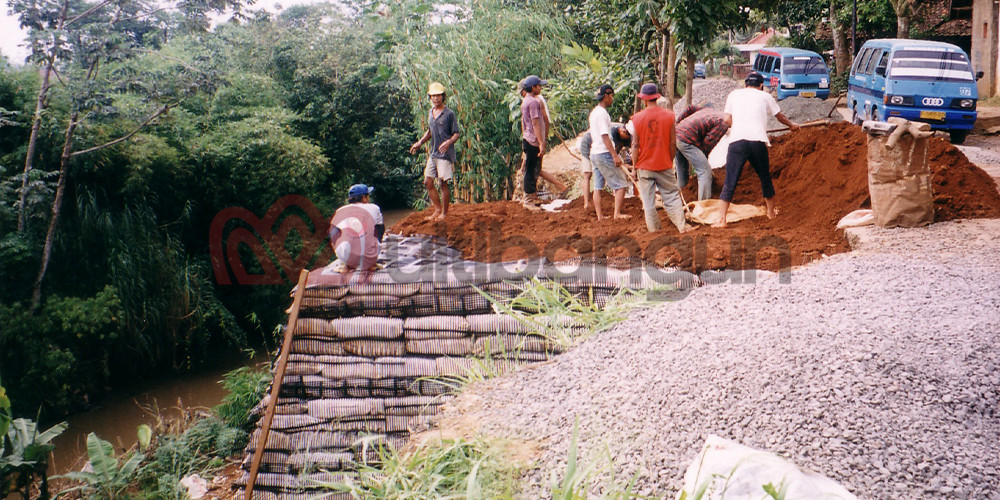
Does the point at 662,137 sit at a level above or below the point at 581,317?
above

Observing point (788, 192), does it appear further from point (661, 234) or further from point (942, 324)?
point (942, 324)

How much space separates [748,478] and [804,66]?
15845 mm

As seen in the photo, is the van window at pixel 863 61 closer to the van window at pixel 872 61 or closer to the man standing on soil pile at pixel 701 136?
the van window at pixel 872 61

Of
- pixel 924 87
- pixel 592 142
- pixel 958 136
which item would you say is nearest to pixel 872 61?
pixel 924 87

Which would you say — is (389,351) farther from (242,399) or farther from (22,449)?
(242,399)

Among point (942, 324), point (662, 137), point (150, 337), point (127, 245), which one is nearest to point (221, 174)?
point (127, 245)

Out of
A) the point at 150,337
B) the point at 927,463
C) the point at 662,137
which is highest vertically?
→ the point at 662,137

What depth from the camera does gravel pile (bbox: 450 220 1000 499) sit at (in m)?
2.79

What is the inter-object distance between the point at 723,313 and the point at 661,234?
78.9 inches

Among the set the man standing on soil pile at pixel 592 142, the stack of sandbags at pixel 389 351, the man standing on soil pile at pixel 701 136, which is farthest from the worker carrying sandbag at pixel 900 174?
the man standing on soil pile at pixel 592 142

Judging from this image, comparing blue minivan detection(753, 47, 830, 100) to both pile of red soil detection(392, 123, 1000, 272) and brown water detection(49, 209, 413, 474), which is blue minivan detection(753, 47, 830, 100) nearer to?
pile of red soil detection(392, 123, 1000, 272)

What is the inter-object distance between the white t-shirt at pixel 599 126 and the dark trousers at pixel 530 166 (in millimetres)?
1433

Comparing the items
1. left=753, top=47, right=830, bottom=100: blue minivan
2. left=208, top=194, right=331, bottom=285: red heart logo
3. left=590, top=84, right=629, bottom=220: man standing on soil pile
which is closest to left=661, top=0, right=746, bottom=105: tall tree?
left=590, top=84, right=629, bottom=220: man standing on soil pile

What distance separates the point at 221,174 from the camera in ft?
45.6
